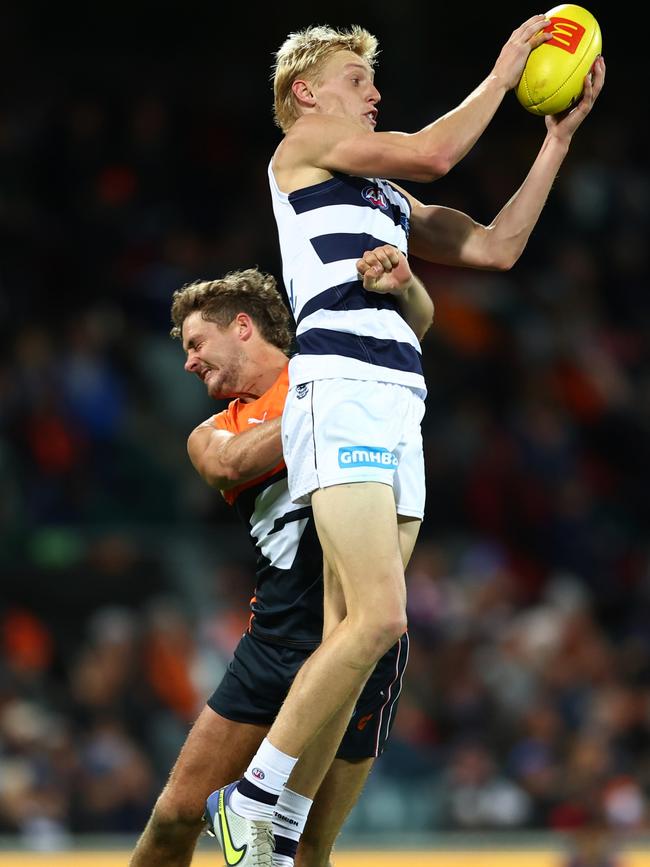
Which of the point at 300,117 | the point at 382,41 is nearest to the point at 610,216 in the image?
the point at 382,41

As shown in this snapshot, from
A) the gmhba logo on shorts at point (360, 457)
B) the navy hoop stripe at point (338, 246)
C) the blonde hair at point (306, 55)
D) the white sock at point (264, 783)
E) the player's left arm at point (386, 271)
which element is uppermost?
the blonde hair at point (306, 55)

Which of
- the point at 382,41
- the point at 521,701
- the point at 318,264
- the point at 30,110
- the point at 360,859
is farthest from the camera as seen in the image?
the point at 382,41

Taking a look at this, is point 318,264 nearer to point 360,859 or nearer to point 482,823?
point 360,859

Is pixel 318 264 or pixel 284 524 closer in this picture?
pixel 318 264

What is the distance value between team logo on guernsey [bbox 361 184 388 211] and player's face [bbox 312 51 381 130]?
0.64 feet

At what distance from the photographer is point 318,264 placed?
4.32 m

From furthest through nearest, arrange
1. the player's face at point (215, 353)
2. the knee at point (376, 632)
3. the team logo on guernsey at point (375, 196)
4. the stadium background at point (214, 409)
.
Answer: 1. the stadium background at point (214, 409)
2. the player's face at point (215, 353)
3. the team logo on guernsey at point (375, 196)
4. the knee at point (376, 632)

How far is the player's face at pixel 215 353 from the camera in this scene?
15.8 feet

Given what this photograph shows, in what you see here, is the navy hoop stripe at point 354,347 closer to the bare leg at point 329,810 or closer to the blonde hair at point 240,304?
the blonde hair at point 240,304

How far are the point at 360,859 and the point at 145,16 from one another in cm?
894

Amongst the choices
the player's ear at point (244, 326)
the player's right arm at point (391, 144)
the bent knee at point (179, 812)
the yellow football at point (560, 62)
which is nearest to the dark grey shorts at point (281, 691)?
the bent knee at point (179, 812)

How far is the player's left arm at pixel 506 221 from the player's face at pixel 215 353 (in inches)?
26.7

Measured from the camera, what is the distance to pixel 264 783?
412 cm

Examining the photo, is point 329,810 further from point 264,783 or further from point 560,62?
point 560,62
